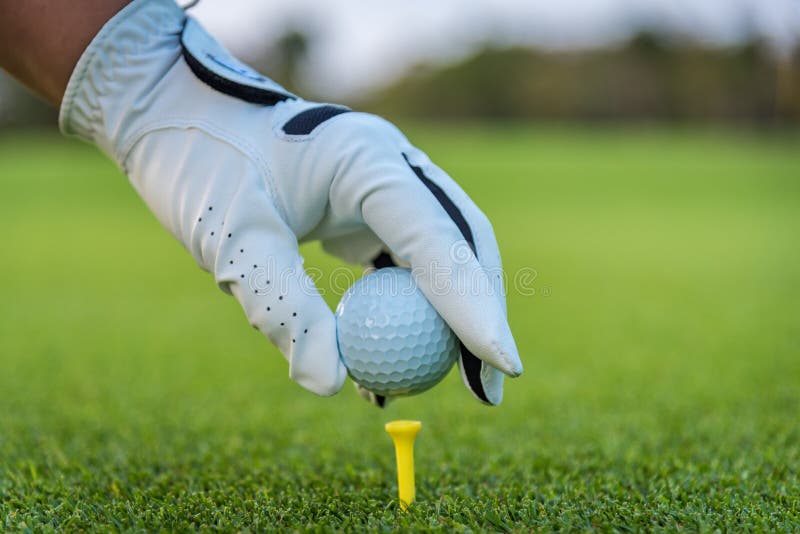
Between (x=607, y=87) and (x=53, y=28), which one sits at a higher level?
(x=53, y=28)

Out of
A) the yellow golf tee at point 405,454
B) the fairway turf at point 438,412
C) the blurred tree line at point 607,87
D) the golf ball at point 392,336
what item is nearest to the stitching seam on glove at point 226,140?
the golf ball at point 392,336

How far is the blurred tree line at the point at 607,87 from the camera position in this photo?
23.0m

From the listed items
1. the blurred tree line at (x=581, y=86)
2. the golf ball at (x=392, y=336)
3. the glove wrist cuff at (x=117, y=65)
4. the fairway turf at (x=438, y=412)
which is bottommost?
the blurred tree line at (x=581, y=86)

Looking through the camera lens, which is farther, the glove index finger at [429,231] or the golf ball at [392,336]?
the golf ball at [392,336]

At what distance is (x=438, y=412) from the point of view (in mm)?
2541

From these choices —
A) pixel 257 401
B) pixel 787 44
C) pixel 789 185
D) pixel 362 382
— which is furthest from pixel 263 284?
pixel 787 44

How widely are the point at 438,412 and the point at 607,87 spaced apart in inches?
1012

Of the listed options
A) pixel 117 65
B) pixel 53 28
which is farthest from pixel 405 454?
pixel 53 28

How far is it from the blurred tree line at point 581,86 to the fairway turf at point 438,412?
17908mm

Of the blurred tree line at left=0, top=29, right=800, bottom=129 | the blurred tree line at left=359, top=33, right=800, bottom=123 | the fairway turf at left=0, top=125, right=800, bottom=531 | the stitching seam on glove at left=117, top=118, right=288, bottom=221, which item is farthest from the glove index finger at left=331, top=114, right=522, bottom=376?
the blurred tree line at left=359, top=33, right=800, bottom=123

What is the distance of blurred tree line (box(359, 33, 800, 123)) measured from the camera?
2298 centimetres

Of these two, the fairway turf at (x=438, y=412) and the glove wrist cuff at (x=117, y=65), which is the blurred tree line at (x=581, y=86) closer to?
the fairway turf at (x=438, y=412)

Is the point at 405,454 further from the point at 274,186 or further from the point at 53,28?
the point at 53,28

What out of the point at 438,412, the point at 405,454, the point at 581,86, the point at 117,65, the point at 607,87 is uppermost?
the point at 117,65
